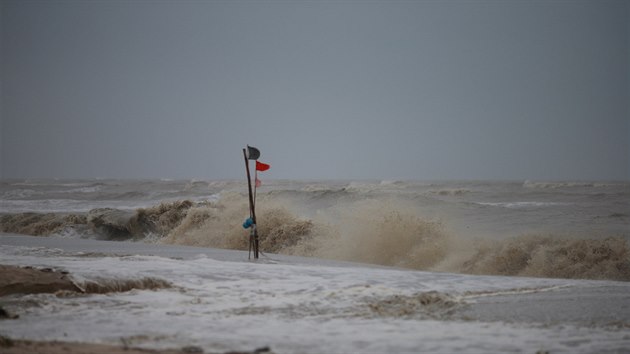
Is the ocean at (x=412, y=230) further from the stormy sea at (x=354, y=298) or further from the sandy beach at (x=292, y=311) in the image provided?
the sandy beach at (x=292, y=311)

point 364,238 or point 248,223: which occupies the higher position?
point 248,223

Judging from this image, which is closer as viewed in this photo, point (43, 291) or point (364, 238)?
point (43, 291)

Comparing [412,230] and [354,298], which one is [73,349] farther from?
[412,230]

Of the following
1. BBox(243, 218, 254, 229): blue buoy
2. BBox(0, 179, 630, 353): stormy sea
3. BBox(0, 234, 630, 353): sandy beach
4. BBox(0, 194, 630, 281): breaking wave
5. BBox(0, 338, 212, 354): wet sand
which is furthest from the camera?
BBox(0, 194, 630, 281): breaking wave

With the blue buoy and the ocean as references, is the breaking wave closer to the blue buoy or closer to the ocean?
the ocean

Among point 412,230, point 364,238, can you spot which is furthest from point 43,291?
point 412,230

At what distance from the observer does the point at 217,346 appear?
3.76 metres

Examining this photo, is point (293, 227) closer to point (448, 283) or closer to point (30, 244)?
point (30, 244)

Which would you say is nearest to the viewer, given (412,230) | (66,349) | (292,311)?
(66,349)

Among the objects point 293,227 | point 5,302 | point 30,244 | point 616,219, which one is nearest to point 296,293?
point 5,302

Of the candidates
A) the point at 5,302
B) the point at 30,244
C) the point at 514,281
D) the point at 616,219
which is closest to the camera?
the point at 5,302

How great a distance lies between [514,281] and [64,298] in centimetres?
539

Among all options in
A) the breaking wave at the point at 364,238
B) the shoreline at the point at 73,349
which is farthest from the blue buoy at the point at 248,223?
the shoreline at the point at 73,349

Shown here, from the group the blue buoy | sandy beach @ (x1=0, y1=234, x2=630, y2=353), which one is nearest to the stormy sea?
sandy beach @ (x1=0, y1=234, x2=630, y2=353)
